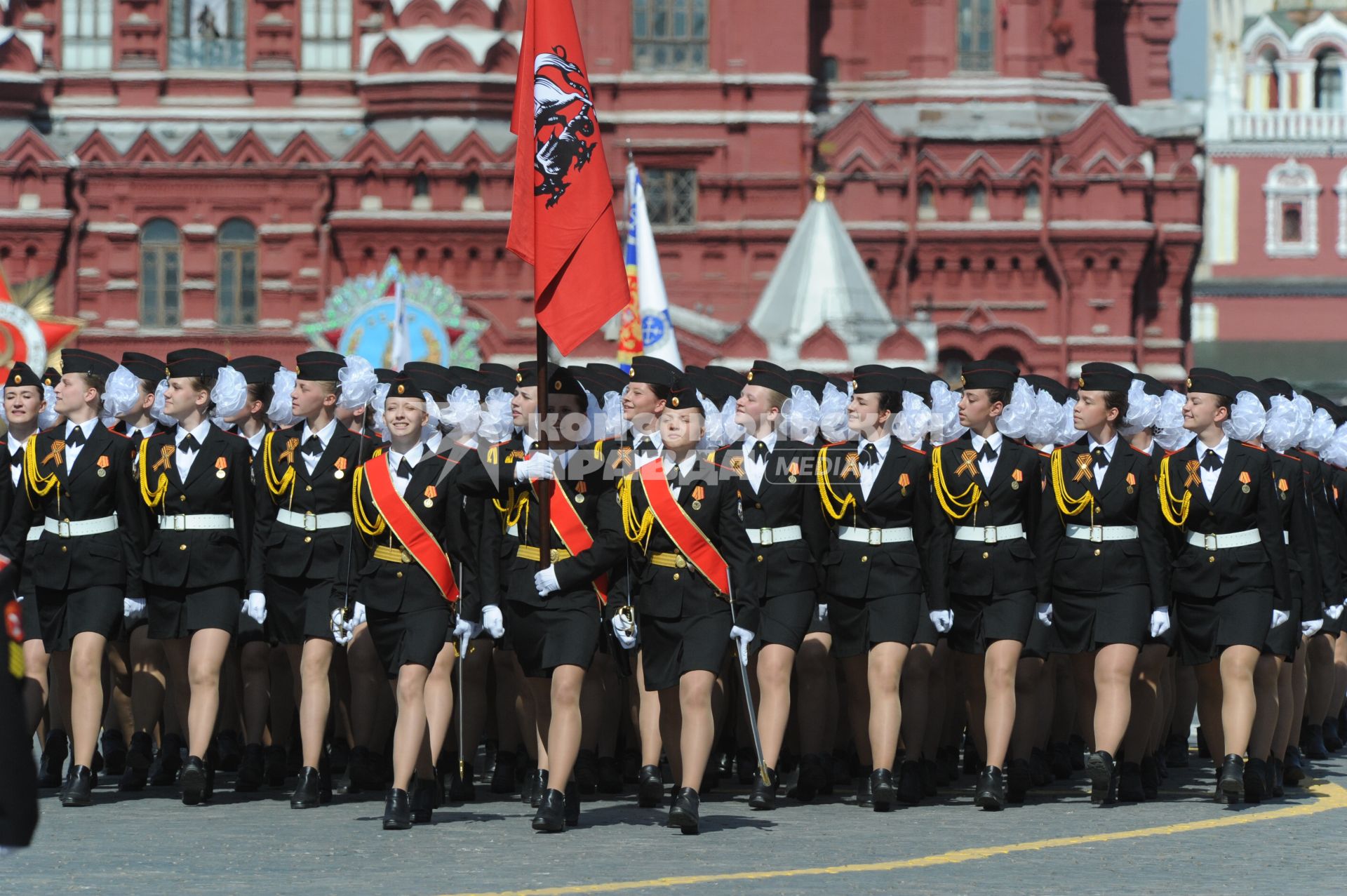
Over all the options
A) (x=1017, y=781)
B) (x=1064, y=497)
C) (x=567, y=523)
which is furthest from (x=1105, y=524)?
(x=567, y=523)

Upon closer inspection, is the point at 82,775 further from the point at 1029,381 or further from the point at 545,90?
the point at 1029,381

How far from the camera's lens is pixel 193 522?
10602mm

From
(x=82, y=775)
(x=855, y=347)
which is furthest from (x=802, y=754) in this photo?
(x=855, y=347)

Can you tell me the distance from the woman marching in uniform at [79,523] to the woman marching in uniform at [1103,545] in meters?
3.88

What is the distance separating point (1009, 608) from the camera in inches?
417

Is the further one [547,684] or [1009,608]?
[1009,608]

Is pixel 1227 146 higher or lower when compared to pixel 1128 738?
higher

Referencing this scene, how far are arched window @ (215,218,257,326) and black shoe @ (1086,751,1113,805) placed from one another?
26.8m

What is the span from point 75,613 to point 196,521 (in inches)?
24.4

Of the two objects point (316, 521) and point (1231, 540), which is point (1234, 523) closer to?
point (1231, 540)

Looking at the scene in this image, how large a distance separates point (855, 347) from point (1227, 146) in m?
46.4

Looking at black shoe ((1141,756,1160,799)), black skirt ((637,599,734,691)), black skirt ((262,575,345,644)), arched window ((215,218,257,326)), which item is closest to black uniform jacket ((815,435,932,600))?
black skirt ((637,599,734,691))

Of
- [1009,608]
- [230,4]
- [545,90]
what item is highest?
[230,4]

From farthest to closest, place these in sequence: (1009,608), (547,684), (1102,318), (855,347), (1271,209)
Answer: (1271,209) < (1102,318) < (855,347) < (1009,608) < (547,684)
